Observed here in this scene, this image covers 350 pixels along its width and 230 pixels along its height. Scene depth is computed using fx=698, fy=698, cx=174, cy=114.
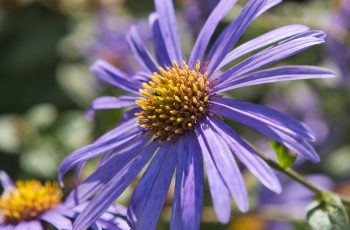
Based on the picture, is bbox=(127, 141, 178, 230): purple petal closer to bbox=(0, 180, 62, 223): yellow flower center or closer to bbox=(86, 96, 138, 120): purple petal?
bbox=(86, 96, 138, 120): purple petal

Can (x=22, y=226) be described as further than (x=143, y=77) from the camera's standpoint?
No

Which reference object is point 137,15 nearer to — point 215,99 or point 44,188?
point 44,188

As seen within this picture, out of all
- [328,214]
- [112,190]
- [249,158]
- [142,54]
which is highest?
[142,54]

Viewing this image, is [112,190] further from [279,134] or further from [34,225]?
[279,134]

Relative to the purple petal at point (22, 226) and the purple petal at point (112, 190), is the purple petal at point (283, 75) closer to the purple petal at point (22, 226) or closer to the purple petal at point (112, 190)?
the purple petal at point (112, 190)

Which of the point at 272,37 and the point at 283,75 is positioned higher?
the point at 272,37

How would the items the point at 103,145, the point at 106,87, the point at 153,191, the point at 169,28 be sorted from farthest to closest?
1. the point at 106,87
2. the point at 169,28
3. the point at 103,145
4. the point at 153,191

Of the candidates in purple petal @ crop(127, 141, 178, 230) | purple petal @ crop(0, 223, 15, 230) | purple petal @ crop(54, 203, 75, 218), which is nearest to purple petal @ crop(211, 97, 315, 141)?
purple petal @ crop(127, 141, 178, 230)

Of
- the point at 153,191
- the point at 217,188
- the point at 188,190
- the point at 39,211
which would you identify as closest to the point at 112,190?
the point at 153,191
